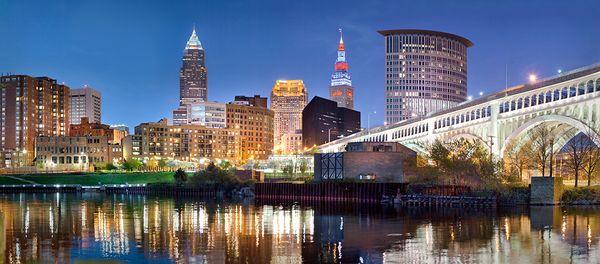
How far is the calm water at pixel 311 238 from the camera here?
1348 inches

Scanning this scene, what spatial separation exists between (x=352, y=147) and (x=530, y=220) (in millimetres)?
65468

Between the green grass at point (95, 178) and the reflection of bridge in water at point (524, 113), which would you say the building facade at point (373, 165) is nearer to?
the reflection of bridge in water at point (524, 113)

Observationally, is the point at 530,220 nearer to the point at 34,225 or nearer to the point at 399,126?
the point at 34,225

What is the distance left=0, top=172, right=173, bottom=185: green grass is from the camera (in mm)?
172500

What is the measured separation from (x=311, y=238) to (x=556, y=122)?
72.8 meters

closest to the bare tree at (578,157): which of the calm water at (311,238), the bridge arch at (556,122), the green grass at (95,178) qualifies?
the bridge arch at (556,122)

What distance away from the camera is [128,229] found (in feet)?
166

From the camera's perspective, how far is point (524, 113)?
105000 mm

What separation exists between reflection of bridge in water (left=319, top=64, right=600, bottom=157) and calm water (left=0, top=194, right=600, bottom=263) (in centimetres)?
3020

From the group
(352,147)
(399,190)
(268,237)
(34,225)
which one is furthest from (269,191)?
(268,237)

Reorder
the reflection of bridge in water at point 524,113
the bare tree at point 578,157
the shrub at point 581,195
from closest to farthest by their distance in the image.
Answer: the shrub at point 581,195, the bare tree at point 578,157, the reflection of bridge in water at point 524,113

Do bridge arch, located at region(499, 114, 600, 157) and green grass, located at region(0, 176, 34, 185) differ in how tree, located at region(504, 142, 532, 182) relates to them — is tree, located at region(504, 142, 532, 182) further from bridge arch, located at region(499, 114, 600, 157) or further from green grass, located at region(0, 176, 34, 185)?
green grass, located at region(0, 176, 34, 185)

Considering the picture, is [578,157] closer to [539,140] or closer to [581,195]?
[539,140]

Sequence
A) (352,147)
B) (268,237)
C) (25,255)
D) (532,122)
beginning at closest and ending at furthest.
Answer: (25,255)
(268,237)
(532,122)
(352,147)
